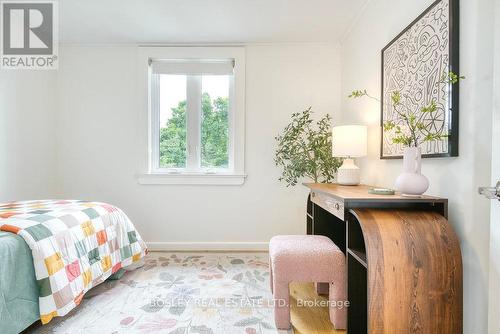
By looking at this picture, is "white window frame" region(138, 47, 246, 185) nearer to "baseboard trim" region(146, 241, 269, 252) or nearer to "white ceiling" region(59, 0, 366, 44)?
"white ceiling" region(59, 0, 366, 44)

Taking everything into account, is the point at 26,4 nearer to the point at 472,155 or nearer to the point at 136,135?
the point at 136,135

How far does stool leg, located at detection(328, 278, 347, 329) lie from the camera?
1638 mm

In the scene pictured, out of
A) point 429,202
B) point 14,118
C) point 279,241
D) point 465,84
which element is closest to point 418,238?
point 429,202

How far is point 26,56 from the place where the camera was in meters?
2.80

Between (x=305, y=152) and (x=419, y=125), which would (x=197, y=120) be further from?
(x=419, y=125)

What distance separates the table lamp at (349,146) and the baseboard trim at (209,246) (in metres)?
1.44

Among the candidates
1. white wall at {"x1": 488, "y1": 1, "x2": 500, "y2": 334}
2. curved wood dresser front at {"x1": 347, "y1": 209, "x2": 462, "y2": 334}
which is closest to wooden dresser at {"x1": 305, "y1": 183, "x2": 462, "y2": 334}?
curved wood dresser front at {"x1": 347, "y1": 209, "x2": 462, "y2": 334}

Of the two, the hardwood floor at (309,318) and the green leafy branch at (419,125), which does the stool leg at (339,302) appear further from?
the green leafy branch at (419,125)

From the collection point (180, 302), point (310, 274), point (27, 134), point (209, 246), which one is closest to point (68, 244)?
point (180, 302)

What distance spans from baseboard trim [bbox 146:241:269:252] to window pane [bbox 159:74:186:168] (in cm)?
94

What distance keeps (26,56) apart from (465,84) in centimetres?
372

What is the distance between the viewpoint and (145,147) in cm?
317

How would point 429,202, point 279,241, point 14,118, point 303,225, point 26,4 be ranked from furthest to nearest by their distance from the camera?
1. point 303,225
2. point 14,118
3. point 26,4
4. point 279,241
5. point 429,202

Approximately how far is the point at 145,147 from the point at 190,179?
641 millimetres
